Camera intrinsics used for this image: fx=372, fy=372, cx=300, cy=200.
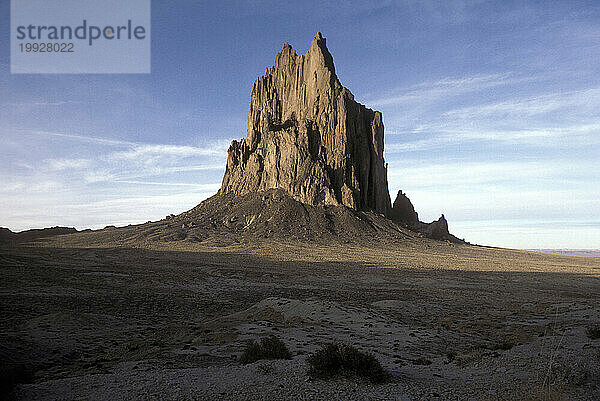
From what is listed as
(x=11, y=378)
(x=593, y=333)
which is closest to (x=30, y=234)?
(x=11, y=378)

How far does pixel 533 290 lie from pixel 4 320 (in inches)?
1256

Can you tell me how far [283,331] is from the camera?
13.5 m

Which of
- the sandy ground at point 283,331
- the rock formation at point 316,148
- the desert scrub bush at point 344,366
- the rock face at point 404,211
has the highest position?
the rock formation at point 316,148

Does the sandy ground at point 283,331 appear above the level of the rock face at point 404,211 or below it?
below

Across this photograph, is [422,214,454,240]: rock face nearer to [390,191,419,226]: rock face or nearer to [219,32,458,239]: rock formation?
[219,32,458,239]: rock formation

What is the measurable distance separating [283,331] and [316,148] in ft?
229

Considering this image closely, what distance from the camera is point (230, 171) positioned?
294 ft

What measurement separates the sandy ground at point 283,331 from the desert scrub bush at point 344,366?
24 centimetres

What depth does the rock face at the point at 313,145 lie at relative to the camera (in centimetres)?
7688

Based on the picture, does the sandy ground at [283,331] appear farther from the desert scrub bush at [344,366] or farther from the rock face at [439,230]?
the rock face at [439,230]

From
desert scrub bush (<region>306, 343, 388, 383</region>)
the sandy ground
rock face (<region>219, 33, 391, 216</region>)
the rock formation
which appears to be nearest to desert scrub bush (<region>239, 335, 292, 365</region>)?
the sandy ground

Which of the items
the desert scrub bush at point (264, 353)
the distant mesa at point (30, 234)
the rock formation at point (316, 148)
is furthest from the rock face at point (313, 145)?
the desert scrub bush at point (264, 353)

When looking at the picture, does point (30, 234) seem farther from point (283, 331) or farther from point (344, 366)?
point (344, 366)

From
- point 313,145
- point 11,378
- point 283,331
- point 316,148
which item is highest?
point 313,145
